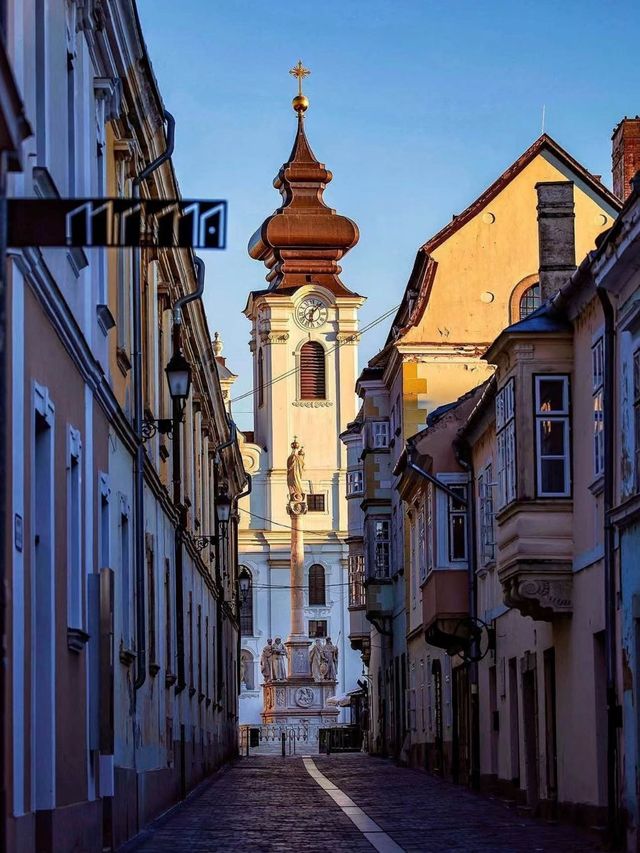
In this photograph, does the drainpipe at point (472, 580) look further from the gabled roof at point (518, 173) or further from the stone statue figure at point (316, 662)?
the stone statue figure at point (316, 662)

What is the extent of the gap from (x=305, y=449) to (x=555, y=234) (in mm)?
83328

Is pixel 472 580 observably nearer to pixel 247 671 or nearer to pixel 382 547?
pixel 382 547

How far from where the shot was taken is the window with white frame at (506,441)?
22.3 m

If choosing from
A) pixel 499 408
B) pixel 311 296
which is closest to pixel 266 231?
pixel 311 296

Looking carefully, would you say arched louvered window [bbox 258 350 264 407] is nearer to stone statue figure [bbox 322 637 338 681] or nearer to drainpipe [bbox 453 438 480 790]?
stone statue figure [bbox 322 637 338 681]

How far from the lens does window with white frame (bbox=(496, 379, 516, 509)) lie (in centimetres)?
2233

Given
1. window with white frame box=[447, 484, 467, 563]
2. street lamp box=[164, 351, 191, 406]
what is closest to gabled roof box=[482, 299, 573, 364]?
street lamp box=[164, 351, 191, 406]

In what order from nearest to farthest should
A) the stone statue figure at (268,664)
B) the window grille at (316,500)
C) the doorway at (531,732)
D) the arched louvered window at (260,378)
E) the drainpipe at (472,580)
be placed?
the doorway at (531,732)
the drainpipe at (472,580)
the stone statue figure at (268,664)
the arched louvered window at (260,378)
the window grille at (316,500)

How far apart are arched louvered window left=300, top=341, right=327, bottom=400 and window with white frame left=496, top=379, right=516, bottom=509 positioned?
279 ft

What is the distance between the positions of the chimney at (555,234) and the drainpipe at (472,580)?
497 cm

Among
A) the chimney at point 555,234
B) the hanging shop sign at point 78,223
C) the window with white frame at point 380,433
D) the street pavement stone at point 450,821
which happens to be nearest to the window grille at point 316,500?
the window with white frame at point 380,433

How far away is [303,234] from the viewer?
4461 inches

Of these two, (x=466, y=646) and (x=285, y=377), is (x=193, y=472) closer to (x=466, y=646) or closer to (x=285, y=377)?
(x=466, y=646)

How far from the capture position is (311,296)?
10881cm
